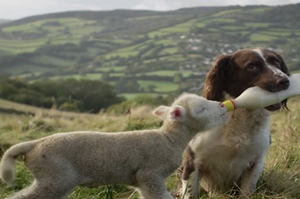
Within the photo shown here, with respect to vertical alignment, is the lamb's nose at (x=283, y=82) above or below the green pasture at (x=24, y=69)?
above

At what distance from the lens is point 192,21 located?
202 feet

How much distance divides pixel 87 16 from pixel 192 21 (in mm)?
38742

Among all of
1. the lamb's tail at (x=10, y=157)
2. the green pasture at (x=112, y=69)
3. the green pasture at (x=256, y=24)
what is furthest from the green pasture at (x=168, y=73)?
the lamb's tail at (x=10, y=157)

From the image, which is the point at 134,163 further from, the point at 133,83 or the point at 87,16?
the point at 87,16

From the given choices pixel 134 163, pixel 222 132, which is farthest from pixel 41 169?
pixel 222 132

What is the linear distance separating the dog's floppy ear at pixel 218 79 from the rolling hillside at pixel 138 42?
2088 cm

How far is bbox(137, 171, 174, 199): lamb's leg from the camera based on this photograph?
3602 mm

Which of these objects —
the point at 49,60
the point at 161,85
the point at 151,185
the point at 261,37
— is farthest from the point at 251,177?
the point at 49,60

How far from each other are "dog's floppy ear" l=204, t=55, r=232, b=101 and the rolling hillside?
2088 centimetres

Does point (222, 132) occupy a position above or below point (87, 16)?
above

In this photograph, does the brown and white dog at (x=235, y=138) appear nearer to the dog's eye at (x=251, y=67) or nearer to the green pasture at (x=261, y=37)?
the dog's eye at (x=251, y=67)

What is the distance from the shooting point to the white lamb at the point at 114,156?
3365 mm

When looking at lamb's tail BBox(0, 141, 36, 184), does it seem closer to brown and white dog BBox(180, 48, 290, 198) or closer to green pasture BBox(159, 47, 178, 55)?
brown and white dog BBox(180, 48, 290, 198)

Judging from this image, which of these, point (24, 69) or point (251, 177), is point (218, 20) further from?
point (251, 177)
